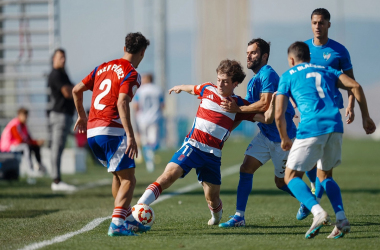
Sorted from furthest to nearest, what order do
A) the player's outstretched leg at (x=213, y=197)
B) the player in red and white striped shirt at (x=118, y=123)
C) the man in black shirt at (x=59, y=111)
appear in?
1. the man in black shirt at (x=59, y=111)
2. the player's outstretched leg at (x=213, y=197)
3. the player in red and white striped shirt at (x=118, y=123)

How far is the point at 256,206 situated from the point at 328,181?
2.74 m

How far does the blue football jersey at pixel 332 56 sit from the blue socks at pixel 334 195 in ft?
4.64

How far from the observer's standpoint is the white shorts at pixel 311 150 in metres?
5.27

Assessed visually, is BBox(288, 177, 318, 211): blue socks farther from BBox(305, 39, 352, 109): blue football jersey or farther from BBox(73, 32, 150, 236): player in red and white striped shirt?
BBox(305, 39, 352, 109): blue football jersey

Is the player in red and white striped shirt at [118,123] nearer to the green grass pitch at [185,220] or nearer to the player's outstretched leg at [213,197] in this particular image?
the green grass pitch at [185,220]

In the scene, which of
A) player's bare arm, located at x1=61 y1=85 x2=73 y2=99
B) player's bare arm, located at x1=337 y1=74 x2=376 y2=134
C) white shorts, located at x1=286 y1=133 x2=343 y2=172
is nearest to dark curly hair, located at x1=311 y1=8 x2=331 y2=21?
player's bare arm, located at x1=337 y1=74 x2=376 y2=134

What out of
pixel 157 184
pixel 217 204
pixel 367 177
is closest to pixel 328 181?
pixel 217 204

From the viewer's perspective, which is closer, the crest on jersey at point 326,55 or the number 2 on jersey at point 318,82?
the number 2 on jersey at point 318,82

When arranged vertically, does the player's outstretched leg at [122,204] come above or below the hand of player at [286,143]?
below

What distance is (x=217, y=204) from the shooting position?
6.35m

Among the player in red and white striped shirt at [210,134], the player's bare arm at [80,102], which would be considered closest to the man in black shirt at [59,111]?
the player's bare arm at [80,102]

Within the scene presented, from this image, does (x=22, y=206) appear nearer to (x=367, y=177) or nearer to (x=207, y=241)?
(x=207, y=241)

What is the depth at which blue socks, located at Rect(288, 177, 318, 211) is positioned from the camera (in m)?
5.29

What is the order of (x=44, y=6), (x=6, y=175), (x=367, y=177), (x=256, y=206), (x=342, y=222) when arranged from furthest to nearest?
(x=44, y=6), (x=367, y=177), (x=6, y=175), (x=256, y=206), (x=342, y=222)
